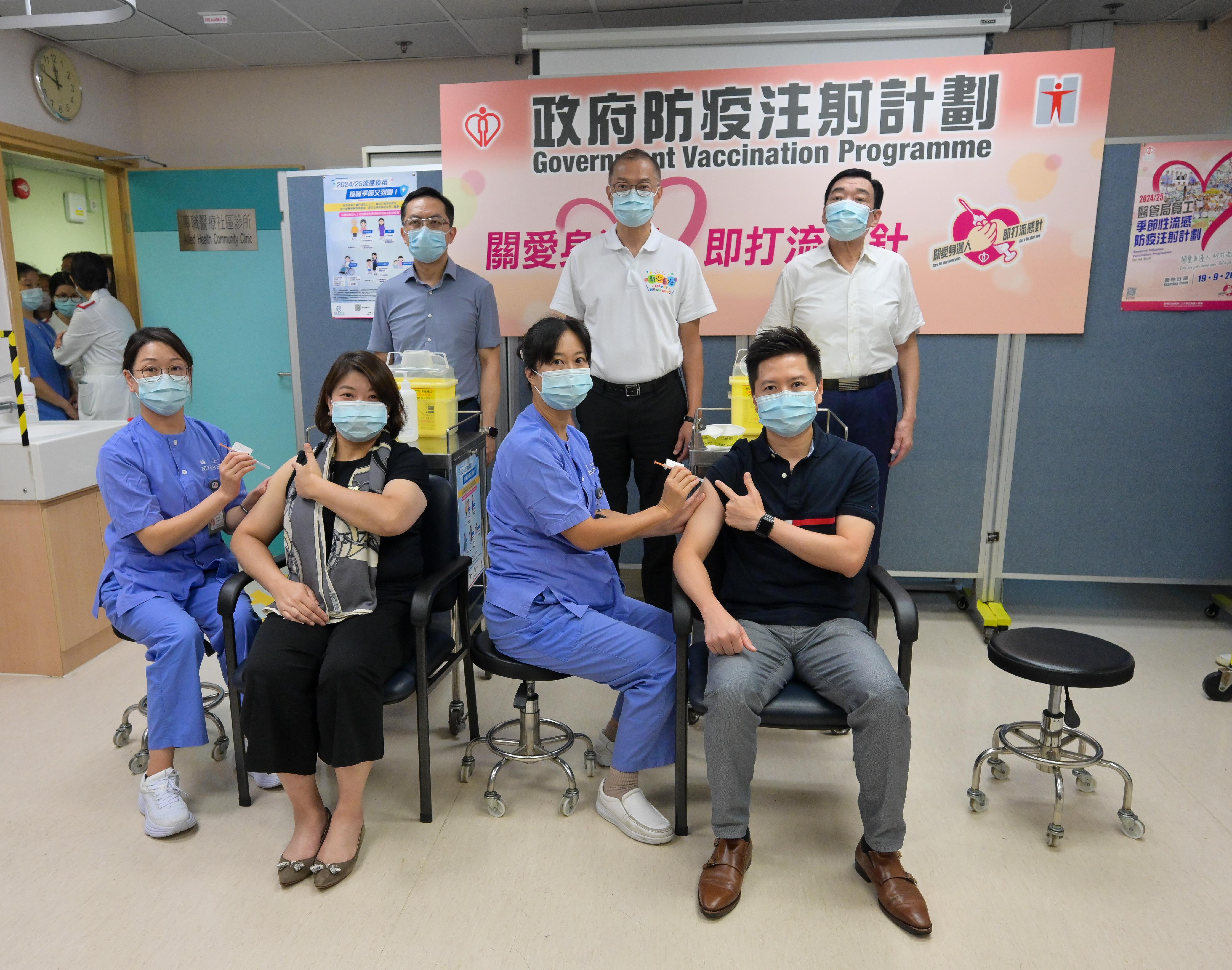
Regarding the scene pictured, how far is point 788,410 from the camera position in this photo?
1959 mm

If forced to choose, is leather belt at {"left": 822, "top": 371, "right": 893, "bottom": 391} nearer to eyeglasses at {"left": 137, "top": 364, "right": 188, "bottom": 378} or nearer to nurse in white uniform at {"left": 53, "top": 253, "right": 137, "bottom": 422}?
eyeglasses at {"left": 137, "top": 364, "right": 188, "bottom": 378}

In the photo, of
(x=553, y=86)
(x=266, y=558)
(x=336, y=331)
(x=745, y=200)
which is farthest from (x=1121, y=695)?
(x=336, y=331)

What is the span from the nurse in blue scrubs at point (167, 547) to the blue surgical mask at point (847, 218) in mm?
1928

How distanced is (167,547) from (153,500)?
5.3 inches

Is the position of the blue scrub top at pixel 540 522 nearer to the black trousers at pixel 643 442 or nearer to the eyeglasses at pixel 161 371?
the black trousers at pixel 643 442

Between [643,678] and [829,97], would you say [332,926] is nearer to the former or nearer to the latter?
[643,678]

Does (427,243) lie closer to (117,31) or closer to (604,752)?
(604,752)

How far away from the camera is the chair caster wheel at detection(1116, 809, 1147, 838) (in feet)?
6.66

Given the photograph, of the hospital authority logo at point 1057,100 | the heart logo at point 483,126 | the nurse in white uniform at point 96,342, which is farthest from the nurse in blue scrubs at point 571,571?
the nurse in white uniform at point 96,342

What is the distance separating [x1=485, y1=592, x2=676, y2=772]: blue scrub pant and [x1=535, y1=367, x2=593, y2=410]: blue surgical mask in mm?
486

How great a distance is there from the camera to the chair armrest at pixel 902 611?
1.83 meters

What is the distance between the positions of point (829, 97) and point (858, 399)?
4.22 ft

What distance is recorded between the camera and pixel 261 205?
493cm

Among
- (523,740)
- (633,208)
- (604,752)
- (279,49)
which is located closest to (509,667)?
(523,740)
